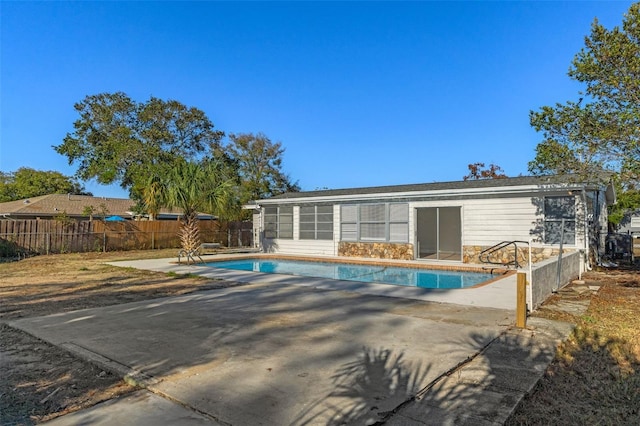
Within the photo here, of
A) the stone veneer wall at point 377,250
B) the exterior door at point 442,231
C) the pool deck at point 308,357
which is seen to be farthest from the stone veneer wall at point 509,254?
the exterior door at point 442,231

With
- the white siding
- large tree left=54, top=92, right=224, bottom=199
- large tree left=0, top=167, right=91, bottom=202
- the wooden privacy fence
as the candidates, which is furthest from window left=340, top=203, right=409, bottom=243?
large tree left=0, top=167, right=91, bottom=202

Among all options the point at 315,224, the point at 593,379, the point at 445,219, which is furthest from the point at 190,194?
the point at 593,379

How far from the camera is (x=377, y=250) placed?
1558cm

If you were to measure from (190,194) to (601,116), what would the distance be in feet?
40.4

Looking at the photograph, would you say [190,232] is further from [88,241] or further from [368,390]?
[368,390]

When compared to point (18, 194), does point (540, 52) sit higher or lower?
higher

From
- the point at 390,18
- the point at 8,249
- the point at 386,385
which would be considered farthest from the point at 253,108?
the point at 386,385

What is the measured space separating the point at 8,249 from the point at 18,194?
26.2 m

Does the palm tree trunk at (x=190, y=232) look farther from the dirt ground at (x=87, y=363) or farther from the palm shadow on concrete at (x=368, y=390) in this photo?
the palm shadow on concrete at (x=368, y=390)

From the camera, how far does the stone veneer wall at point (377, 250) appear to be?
48.5ft

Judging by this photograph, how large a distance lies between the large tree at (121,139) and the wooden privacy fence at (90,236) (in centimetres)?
343

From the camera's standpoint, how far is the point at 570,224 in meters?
11.5

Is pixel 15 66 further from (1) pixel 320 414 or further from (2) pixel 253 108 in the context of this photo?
(1) pixel 320 414

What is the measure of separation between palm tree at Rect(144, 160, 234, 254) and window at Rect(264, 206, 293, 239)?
4220 mm
